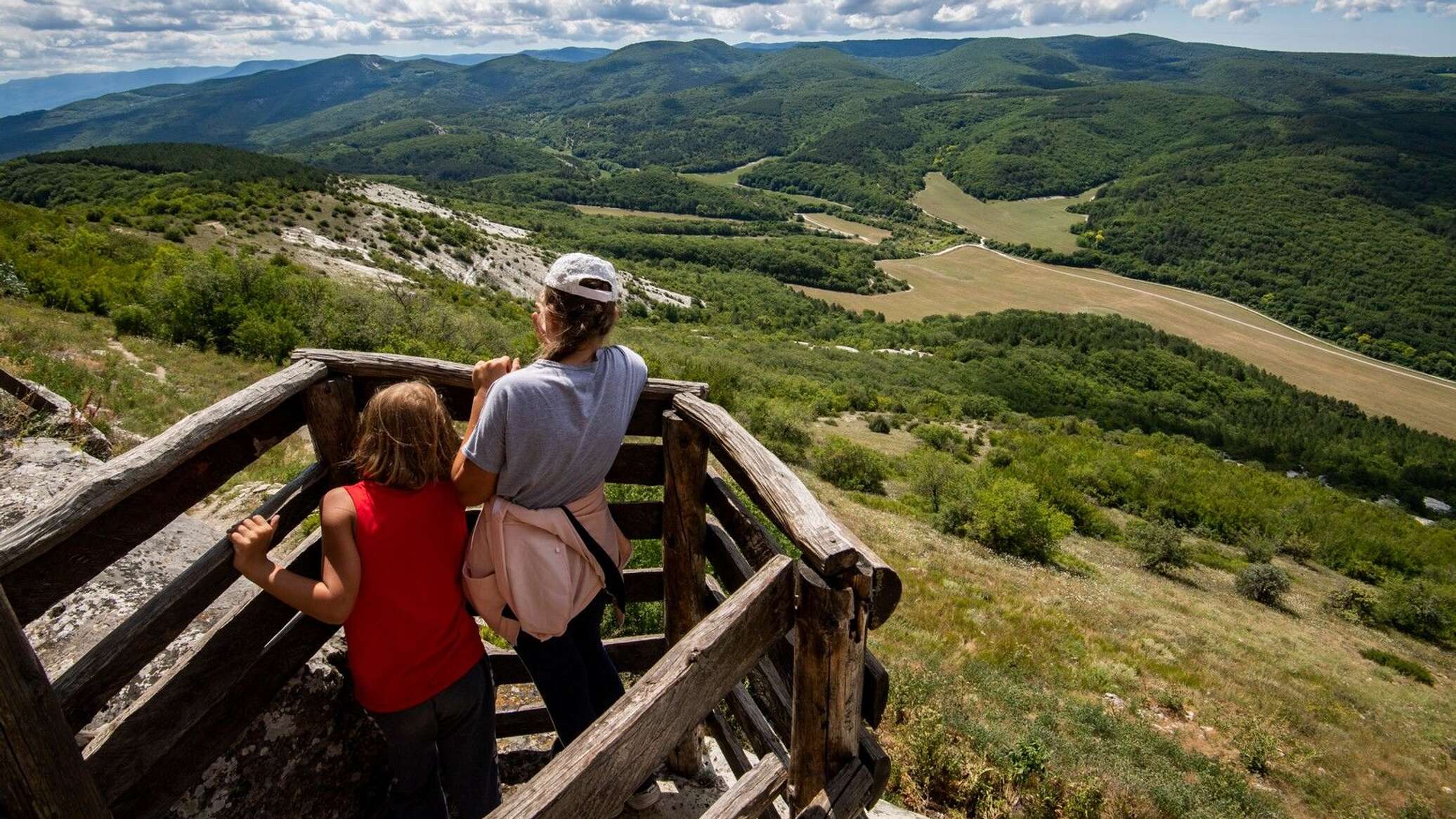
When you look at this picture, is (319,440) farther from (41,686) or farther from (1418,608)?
(1418,608)

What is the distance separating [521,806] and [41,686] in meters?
1.31

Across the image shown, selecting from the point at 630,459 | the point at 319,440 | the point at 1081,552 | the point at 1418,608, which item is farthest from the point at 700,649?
the point at 1418,608

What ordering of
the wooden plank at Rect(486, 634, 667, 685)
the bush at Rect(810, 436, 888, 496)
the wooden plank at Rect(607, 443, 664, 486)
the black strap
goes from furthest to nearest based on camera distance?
the bush at Rect(810, 436, 888, 496)
the wooden plank at Rect(486, 634, 667, 685)
the wooden plank at Rect(607, 443, 664, 486)
the black strap

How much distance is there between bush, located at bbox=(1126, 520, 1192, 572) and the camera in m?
19.9

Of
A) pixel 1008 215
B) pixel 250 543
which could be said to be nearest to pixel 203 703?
pixel 250 543

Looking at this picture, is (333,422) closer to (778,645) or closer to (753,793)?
(778,645)

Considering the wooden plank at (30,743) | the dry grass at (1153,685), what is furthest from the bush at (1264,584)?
the wooden plank at (30,743)

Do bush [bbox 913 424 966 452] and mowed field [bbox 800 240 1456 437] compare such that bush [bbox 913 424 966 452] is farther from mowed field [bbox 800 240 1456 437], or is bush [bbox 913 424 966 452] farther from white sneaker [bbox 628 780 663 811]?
mowed field [bbox 800 240 1456 437]

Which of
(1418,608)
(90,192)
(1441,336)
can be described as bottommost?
(1441,336)

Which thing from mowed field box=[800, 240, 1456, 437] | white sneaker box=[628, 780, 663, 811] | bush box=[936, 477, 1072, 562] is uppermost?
white sneaker box=[628, 780, 663, 811]

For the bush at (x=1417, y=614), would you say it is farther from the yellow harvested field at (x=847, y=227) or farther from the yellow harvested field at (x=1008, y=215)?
the yellow harvested field at (x=1008, y=215)

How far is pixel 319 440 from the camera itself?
3268mm

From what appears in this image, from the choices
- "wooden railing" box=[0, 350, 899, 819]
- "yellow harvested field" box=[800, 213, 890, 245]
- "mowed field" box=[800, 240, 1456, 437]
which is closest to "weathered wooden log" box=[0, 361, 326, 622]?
"wooden railing" box=[0, 350, 899, 819]

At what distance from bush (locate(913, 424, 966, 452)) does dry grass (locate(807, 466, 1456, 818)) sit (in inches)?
521
